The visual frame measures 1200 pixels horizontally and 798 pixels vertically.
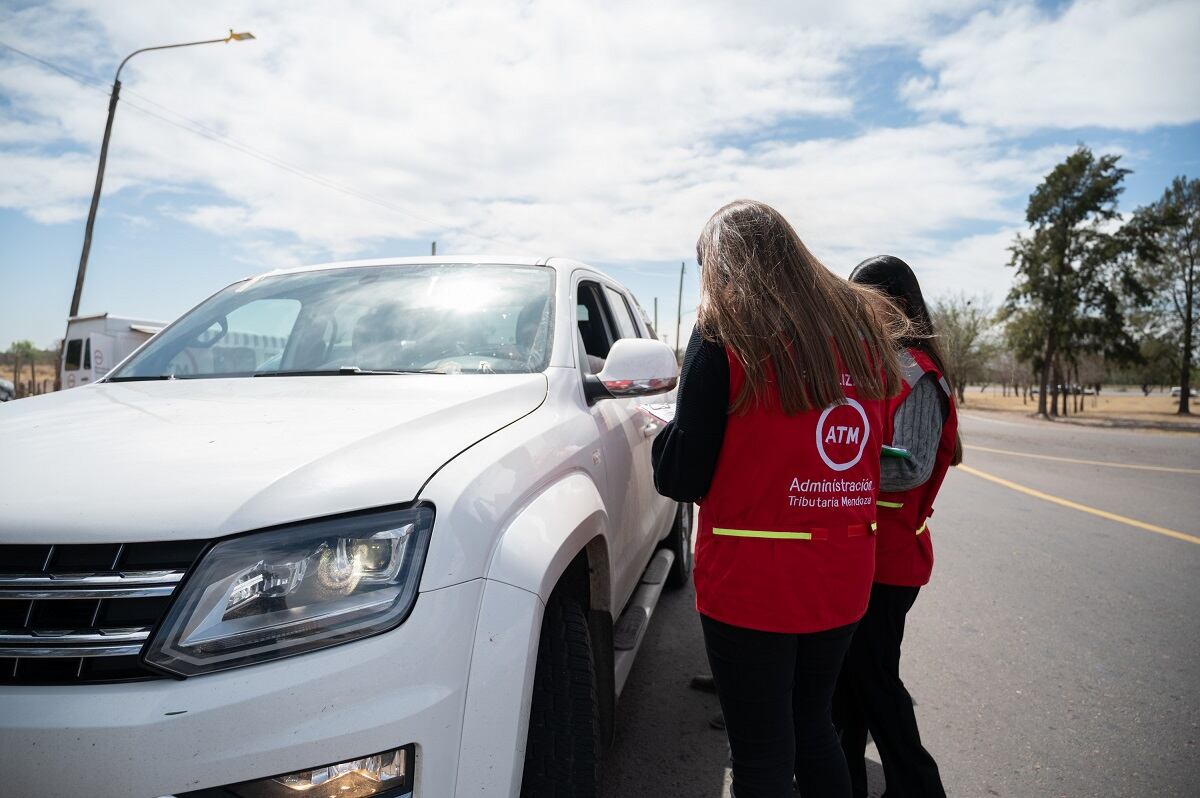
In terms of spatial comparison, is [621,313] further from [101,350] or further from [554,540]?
[101,350]

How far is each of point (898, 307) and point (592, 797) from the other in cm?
168

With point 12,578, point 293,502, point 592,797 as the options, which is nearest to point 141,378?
point 12,578

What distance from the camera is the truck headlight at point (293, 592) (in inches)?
50.4

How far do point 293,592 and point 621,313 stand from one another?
10.2 feet

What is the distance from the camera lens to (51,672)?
1.28 meters

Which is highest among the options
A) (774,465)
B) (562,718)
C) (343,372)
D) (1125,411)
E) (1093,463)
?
(343,372)

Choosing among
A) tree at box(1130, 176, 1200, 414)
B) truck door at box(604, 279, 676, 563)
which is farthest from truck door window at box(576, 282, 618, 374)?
tree at box(1130, 176, 1200, 414)

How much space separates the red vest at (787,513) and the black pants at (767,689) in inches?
2.7

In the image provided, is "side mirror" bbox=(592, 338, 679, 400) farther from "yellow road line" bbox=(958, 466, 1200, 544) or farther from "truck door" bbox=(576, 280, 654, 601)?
"yellow road line" bbox=(958, 466, 1200, 544)

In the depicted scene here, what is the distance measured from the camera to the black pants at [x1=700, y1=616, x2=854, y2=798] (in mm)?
1761

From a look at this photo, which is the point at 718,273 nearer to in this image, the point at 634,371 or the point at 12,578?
the point at 634,371

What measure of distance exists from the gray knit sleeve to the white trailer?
19.2 meters

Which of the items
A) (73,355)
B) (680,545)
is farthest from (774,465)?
(73,355)

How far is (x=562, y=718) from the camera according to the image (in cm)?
177
